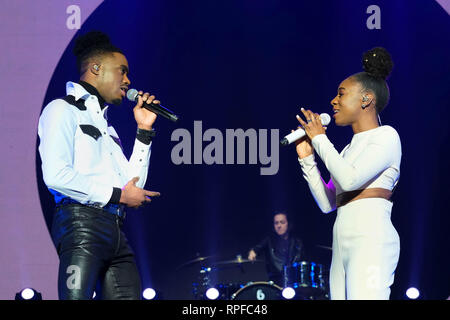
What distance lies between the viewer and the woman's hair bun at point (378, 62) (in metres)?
2.76

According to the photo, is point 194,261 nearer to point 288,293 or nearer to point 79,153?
point 288,293

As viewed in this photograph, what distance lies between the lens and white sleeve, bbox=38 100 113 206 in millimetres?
2354

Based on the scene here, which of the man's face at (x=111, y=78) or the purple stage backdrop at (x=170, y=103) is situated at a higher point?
the purple stage backdrop at (x=170, y=103)

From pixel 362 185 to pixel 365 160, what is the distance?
10 centimetres

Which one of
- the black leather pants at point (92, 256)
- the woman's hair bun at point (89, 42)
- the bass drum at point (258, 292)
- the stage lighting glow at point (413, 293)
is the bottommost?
the black leather pants at point (92, 256)

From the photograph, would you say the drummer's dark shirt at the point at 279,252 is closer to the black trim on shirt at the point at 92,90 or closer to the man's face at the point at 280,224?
the man's face at the point at 280,224

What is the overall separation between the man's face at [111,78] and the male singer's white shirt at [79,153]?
9 cm

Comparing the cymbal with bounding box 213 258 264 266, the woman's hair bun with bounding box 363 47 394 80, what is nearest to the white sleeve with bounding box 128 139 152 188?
the woman's hair bun with bounding box 363 47 394 80

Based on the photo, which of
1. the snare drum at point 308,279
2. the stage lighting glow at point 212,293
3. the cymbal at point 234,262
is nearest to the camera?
the stage lighting glow at point 212,293

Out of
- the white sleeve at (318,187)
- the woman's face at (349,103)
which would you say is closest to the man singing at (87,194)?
the white sleeve at (318,187)

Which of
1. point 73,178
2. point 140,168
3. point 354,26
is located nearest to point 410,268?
point 354,26

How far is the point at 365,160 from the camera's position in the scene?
252 centimetres

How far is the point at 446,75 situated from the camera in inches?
210
